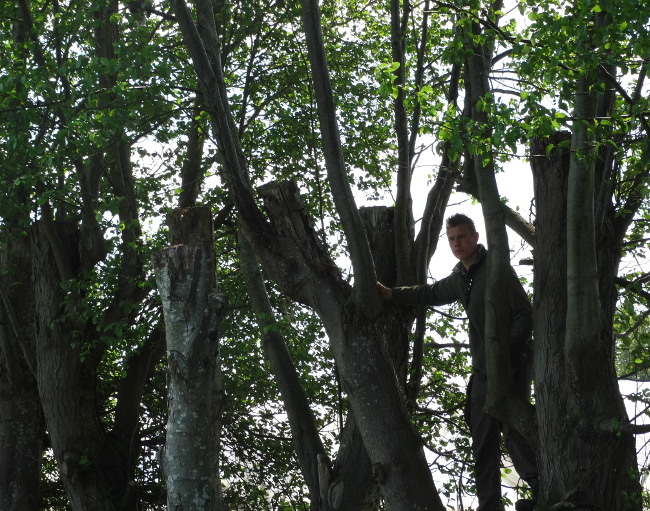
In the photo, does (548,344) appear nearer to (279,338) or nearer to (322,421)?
(279,338)

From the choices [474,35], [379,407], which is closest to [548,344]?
[379,407]

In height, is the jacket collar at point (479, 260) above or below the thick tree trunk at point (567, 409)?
above

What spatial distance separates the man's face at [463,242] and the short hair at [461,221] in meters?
0.02

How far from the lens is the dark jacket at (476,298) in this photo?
5.90 metres

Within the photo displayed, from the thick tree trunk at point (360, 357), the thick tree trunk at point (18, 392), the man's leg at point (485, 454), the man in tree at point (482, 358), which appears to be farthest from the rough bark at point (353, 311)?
the thick tree trunk at point (18, 392)

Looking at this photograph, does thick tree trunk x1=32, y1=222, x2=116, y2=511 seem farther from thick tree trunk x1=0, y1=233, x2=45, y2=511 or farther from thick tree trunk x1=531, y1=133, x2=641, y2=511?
thick tree trunk x1=531, y1=133, x2=641, y2=511

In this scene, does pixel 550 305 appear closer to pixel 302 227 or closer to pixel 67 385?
pixel 302 227

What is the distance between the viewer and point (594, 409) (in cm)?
532

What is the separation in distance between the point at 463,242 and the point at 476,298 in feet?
1.35

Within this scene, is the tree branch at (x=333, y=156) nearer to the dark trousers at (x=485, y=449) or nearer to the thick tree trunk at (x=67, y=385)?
the dark trousers at (x=485, y=449)

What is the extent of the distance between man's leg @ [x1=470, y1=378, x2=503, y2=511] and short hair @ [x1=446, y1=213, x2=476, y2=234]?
3.57 ft

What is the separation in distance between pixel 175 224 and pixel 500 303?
8.84 feet

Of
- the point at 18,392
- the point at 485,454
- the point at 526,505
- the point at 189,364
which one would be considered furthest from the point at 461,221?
the point at 18,392

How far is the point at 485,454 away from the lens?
6.31 meters
